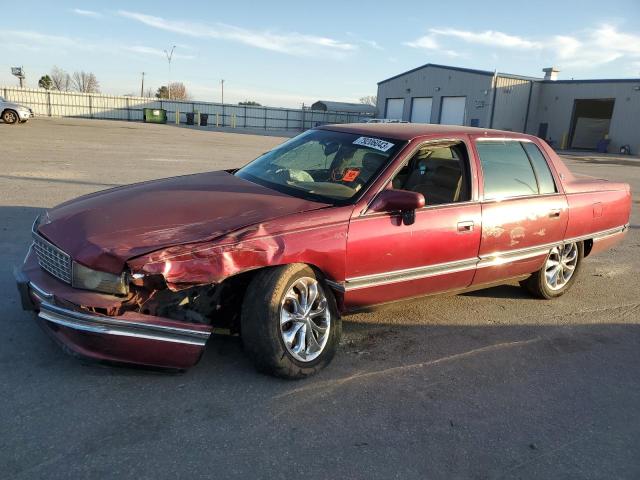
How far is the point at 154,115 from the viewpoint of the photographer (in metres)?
48.6

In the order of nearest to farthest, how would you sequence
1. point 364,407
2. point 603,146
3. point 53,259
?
1. point 364,407
2. point 53,259
3. point 603,146

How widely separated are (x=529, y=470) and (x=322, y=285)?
1.62 meters

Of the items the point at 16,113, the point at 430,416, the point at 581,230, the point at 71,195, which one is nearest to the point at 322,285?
the point at 430,416

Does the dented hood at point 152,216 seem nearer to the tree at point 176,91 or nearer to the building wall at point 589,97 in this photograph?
the building wall at point 589,97

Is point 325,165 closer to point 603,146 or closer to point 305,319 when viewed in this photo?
point 305,319

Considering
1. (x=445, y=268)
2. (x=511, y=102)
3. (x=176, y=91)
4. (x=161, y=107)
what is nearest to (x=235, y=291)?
(x=445, y=268)

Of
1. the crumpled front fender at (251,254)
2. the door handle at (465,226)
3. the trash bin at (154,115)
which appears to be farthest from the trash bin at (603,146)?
the crumpled front fender at (251,254)

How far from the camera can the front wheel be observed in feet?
16.7

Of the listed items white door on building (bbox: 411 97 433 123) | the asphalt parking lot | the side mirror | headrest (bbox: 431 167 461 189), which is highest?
white door on building (bbox: 411 97 433 123)

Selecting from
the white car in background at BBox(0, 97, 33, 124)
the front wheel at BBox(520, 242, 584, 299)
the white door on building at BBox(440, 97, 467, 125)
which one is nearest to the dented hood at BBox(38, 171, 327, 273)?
the front wheel at BBox(520, 242, 584, 299)

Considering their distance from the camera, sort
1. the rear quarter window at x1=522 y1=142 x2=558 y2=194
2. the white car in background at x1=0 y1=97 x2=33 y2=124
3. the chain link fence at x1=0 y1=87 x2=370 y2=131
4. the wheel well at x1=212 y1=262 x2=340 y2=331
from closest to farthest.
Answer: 1. the wheel well at x1=212 y1=262 x2=340 y2=331
2. the rear quarter window at x1=522 y1=142 x2=558 y2=194
3. the white car in background at x1=0 y1=97 x2=33 y2=124
4. the chain link fence at x1=0 y1=87 x2=370 y2=131

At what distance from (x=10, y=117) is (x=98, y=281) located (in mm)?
29781

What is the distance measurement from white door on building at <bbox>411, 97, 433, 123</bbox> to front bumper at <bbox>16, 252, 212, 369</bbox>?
1797 inches

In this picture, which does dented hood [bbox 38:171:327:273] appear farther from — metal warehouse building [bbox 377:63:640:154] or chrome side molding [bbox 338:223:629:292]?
metal warehouse building [bbox 377:63:640:154]
